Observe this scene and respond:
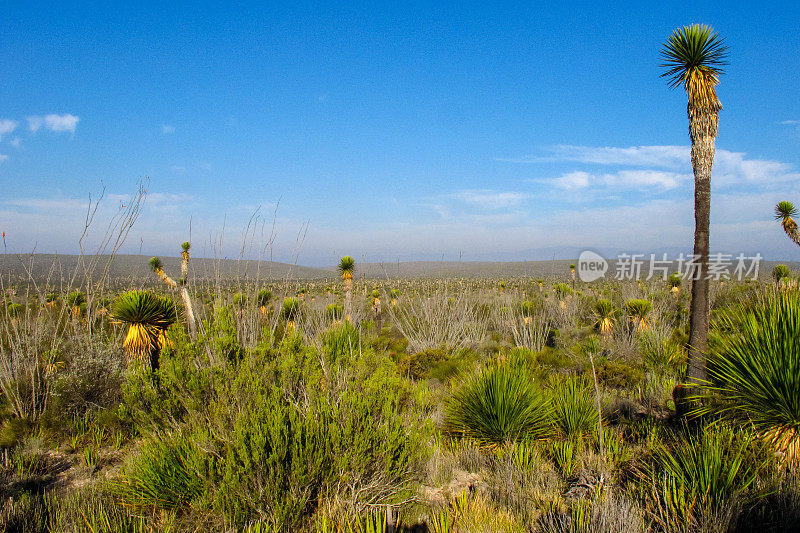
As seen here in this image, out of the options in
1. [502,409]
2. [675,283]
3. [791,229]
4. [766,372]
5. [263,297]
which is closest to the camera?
[766,372]

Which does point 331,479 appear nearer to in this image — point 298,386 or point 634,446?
point 298,386

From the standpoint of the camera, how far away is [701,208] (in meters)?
6.50

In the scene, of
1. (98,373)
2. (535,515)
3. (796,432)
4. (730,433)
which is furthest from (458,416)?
(98,373)

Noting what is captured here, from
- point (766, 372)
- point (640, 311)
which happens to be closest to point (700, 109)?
point (766, 372)

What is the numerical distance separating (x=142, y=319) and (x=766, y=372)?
8341mm

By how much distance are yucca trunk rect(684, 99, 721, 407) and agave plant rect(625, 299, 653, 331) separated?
27.8ft

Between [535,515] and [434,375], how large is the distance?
6409mm

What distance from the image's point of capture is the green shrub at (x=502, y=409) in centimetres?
545

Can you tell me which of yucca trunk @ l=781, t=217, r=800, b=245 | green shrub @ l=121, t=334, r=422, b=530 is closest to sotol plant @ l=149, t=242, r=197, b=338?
green shrub @ l=121, t=334, r=422, b=530

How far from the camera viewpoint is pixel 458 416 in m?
5.92

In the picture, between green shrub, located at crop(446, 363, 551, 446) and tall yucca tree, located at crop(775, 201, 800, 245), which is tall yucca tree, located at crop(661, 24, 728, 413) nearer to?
green shrub, located at crop(446, 363, 551, 446)

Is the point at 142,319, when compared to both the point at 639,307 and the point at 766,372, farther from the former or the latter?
the point at 639,307

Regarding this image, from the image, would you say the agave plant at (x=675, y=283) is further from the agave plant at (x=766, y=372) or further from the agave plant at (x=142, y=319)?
the agave plant at (x=142, y=319)

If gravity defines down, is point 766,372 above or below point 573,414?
above
